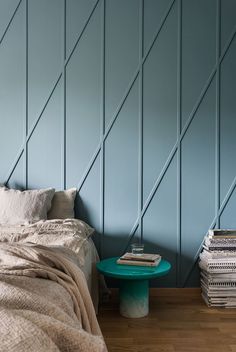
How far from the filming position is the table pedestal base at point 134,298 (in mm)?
2555

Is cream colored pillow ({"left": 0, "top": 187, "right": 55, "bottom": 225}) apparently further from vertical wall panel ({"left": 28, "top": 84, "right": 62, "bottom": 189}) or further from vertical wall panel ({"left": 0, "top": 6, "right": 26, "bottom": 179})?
vertical wall panel ({"left": 0, "top": 6, "right": 26, "bottom": 179})

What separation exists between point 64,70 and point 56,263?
191cm

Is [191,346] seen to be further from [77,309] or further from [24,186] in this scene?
[24,186]

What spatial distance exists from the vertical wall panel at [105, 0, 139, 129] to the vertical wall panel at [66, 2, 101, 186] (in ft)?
0.30

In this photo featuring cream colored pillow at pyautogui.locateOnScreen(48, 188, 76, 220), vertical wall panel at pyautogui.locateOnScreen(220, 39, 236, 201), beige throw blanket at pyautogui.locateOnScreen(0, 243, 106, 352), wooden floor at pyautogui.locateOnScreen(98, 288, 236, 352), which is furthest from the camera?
vertical wall panel at pyautogui.locateOnScreen(220, 39, 236, 201)

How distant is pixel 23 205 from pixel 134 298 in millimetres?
1077

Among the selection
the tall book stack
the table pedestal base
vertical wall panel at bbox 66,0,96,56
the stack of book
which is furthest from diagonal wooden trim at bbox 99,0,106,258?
the tall book stack

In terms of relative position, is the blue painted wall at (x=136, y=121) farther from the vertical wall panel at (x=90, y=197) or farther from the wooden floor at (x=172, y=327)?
the wooden floor at (x=172, y=327)

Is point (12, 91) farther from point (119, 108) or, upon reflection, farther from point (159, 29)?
point (159, 29)

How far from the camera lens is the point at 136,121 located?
3.09m

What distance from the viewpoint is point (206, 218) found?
306cm

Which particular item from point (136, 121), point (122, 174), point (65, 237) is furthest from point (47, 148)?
point (65, 237)

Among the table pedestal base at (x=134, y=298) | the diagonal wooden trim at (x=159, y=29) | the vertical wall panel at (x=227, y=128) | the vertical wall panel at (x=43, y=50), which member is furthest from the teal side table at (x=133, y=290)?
the diagonal wooden trim at (x=159, y=29)

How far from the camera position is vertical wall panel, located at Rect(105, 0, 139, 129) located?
10.1 ft
